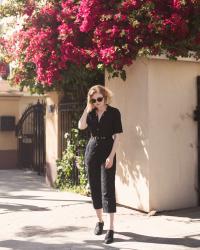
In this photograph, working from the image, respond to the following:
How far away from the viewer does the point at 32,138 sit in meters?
14.6

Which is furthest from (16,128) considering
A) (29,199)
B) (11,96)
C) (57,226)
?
(57,226)

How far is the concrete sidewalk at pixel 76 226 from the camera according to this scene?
19.7 feet

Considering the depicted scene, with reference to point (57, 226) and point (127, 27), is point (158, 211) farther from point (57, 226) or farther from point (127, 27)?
point (127, 27)

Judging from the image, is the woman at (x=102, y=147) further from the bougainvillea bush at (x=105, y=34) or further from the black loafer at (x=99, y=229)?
the bougainvillea bush at (x=105, y=34)

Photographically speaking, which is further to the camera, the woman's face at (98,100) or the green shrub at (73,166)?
the green shrub at (73,166)

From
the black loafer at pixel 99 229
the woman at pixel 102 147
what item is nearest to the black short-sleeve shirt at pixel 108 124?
the woman at pixel 102 147

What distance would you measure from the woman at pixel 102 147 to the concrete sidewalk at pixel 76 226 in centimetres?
40

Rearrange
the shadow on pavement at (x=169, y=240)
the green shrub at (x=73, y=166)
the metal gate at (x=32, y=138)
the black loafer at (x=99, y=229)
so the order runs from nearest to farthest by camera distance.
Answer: the shadow on pavement at (x=169, y=240) < the black loafer at (x=99, y=229) < the green shrub at (x=73, y=166) < the metal gate at (x=32, y=138)

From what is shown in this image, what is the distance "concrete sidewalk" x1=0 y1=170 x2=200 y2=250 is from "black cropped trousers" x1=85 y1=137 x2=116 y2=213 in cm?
44

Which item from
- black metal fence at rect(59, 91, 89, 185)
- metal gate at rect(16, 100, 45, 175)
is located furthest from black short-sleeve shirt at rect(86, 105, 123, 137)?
metal gate at rect(16, 100, 45, 175)

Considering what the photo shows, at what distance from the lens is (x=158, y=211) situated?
771 cm

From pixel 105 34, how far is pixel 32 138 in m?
7.47

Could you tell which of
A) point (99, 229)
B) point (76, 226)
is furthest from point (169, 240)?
point (76, 226)

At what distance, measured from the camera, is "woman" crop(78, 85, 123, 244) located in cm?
624
